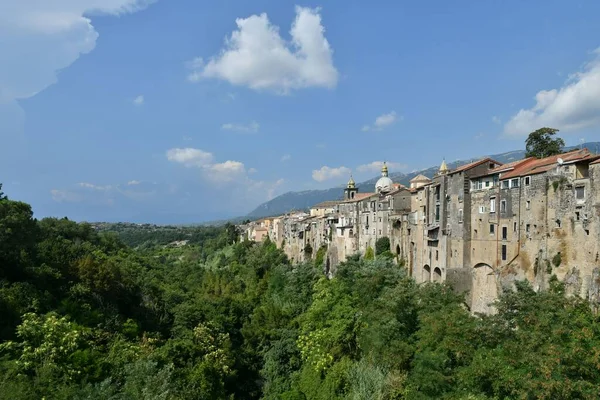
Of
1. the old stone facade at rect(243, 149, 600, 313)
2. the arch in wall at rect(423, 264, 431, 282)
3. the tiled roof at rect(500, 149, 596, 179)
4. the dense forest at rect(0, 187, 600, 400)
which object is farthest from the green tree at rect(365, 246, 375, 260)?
the tiled roof at rect(500, 149, 596, 179)

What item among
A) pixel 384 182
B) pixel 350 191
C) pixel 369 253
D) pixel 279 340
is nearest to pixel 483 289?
pixel 279 340

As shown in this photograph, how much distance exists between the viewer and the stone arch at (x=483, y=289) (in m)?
34.9

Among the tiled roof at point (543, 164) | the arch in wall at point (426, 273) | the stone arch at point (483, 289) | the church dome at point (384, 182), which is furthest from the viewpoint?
the church dome at point (384, 182)

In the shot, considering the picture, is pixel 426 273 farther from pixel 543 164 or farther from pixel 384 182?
pixel 384 182

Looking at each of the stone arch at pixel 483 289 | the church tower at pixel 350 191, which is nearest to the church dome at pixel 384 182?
the church tower at pixel 350 191

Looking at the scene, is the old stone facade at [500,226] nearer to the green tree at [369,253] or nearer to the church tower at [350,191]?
the green tree at [369,253]

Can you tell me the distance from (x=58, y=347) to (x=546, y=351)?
929 inches

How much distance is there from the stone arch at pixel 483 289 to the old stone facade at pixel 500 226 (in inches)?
3.2

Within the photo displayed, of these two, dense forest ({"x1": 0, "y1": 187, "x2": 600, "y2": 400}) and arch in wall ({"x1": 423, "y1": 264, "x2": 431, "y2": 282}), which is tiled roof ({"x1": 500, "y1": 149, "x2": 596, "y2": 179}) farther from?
arch in wall ({"x1": 423, "y1": 264, "x2": 431, "y2": 282})

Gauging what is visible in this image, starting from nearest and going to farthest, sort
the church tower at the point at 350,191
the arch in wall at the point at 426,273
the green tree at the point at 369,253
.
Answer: the arch in wall at the point at 426,273 < the green tree at the point at 369,253 < the church tower at the point at 350,191

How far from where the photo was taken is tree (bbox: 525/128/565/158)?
167 feet

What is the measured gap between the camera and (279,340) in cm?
4112

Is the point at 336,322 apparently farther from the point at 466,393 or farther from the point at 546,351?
A: the point at 546,351

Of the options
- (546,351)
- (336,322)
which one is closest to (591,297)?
(546,351)
